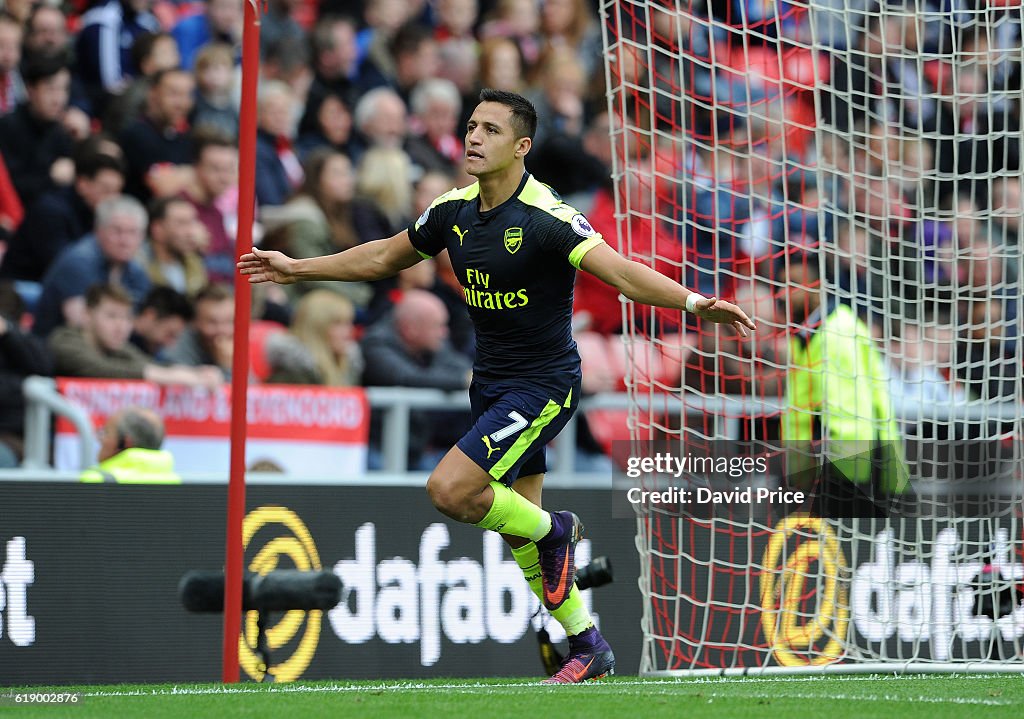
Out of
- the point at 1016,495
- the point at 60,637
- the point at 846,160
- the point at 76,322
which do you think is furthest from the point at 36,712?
the point at 846,160

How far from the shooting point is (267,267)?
674cm

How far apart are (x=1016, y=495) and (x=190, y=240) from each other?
17.7ft

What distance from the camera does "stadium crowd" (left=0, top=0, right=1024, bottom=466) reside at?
8.53 meters

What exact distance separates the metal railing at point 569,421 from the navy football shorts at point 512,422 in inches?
48.4

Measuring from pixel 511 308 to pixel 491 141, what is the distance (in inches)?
27.0

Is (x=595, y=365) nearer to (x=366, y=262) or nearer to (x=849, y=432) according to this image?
→ (x=849, y=432)

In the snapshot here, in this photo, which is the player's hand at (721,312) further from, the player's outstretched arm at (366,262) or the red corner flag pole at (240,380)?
the red corner flag pole at (240,380)

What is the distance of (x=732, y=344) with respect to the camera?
9875 millimetres

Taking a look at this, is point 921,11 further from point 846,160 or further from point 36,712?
point 36,712

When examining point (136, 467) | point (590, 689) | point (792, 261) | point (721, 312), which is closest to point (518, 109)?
point (721, 312)

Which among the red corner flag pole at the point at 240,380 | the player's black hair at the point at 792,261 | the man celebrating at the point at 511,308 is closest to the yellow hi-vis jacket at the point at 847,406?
the player's black hair at the point at 792,261

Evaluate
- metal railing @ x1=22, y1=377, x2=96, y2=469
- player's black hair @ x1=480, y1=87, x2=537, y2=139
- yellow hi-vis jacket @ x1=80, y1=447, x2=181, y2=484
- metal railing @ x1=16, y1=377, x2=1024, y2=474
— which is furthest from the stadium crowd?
player's black hair @ x1=480, y1=87, x2=537, y2=139

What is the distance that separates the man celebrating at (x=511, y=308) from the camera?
6.52 meters

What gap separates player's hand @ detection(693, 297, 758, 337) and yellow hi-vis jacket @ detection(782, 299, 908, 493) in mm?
2414
